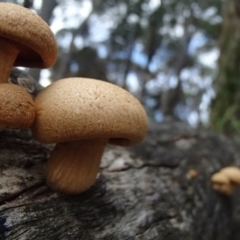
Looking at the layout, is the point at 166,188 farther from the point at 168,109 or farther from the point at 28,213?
the point at 168,109

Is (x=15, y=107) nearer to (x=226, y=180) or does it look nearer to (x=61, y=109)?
(x=61, y=109)

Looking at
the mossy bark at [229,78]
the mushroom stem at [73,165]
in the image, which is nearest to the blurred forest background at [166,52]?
the mossy bark at [229,78]

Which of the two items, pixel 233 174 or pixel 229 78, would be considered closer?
pixel 233 174

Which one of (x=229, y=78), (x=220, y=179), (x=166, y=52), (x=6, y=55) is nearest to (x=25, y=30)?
(x=6, y=55)

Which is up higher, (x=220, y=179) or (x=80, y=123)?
(x=80, y=123)

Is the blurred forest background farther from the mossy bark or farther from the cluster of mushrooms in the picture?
the cluster of mushrooms

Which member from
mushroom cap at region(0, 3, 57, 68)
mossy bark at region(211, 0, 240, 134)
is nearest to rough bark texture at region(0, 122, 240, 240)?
mushroom cap at region(0, 3, 57, 68)
